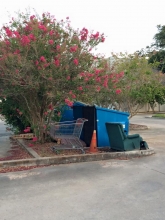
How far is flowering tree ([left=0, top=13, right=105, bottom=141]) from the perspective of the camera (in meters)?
6.91

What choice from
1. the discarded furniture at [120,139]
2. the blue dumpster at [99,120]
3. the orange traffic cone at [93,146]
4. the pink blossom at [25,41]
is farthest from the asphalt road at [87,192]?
the pink blossom at [25,41]

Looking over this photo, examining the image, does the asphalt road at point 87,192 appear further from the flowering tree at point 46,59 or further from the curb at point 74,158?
the flowering tree at point 46,59

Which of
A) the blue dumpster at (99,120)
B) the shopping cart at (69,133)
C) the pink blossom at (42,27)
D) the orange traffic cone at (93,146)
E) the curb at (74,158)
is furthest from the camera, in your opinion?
the blue dumpster at (99,120)

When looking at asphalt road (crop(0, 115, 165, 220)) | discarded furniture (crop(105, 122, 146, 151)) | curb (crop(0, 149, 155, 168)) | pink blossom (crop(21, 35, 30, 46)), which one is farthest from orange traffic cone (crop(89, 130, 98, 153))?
pink blossom (crop(21, 35, 30, 46))

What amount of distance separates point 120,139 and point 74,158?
156 centimetres

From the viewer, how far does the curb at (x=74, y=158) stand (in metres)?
6.75

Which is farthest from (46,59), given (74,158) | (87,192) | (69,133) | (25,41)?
(87,192)

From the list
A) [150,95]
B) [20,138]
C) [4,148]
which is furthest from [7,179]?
[150,95]

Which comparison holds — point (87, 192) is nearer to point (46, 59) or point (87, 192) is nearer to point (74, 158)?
point (74, 158)

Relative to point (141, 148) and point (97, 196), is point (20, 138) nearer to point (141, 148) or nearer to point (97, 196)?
point (141, 148)

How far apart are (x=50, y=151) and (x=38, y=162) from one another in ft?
3.56

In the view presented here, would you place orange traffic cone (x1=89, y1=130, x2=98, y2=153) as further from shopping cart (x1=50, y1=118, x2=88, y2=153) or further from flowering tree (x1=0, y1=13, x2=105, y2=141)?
flowering tree (x1=0, y1=13, x2=105, y2=141)

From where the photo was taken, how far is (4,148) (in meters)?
9.09

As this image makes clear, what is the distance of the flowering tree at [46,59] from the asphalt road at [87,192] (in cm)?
201
